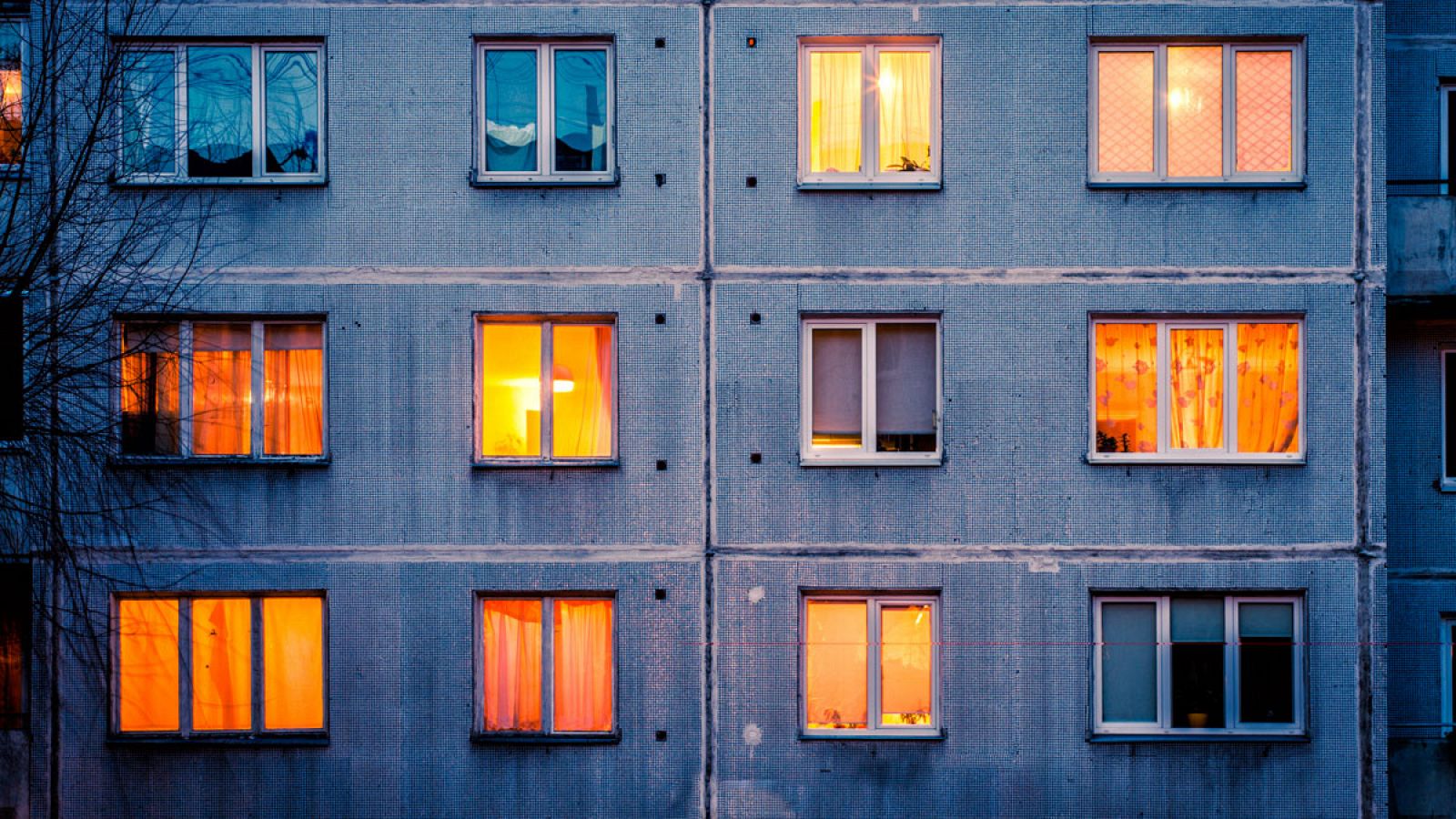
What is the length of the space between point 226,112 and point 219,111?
0.22ft

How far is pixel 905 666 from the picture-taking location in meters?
10.4

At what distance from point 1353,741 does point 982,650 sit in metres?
3.61

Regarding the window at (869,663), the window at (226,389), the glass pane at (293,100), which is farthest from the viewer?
the glass pane at (293,100)

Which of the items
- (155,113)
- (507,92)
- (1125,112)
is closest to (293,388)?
(155,113)

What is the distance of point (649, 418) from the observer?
10289mm

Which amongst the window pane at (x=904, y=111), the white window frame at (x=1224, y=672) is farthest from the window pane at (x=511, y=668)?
the window pane at (x=904, y=111)

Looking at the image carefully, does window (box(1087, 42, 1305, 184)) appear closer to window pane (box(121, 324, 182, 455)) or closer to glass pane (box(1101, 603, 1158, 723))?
glass pane (box(1101, 603, 1158, 723))

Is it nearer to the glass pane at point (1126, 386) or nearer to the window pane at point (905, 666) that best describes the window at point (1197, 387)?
the glass pane at point (1126, 386)

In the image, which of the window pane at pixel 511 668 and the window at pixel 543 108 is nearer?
the window pane at pixel 511 668

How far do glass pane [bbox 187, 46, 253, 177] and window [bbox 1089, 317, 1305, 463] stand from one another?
8.59m

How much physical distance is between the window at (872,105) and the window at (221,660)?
22.0 feet

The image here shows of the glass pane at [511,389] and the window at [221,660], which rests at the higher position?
the glass pane at [511,389]

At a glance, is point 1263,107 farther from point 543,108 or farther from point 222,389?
point 222,389

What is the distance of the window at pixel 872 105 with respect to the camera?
10484mm
